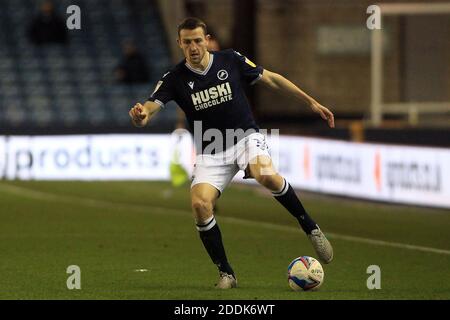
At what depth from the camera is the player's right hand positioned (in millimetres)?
10172

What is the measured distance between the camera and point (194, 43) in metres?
10.4

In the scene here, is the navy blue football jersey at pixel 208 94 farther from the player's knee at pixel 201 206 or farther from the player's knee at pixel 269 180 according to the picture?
the player's knee at pixel 201 206

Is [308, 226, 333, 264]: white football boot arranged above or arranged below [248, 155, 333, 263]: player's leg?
below

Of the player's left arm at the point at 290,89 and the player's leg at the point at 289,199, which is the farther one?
the player's left arm at the point at 290,89

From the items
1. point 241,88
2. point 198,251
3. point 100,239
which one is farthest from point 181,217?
point 241,88

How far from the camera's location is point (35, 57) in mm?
32750

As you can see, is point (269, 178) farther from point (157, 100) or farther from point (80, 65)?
point (80, 65)

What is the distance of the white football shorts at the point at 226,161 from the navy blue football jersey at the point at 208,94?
10 centimetres

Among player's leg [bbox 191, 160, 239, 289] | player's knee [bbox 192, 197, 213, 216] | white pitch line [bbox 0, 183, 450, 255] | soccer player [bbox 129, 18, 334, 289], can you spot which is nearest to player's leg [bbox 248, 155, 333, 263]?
soccer player [bbox 129, 18, 334, 289]

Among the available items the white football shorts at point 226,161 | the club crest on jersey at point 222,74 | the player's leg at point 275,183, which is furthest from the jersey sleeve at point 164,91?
the player's leg at point 275,183

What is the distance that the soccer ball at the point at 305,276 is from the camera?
10.4 m

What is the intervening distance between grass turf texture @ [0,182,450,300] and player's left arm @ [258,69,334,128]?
4.61ft

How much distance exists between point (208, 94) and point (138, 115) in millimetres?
725

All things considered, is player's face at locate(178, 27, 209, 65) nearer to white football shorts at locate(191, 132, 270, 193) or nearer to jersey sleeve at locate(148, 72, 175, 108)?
jersey sleeve at locate(148, 72, 175, 108)
